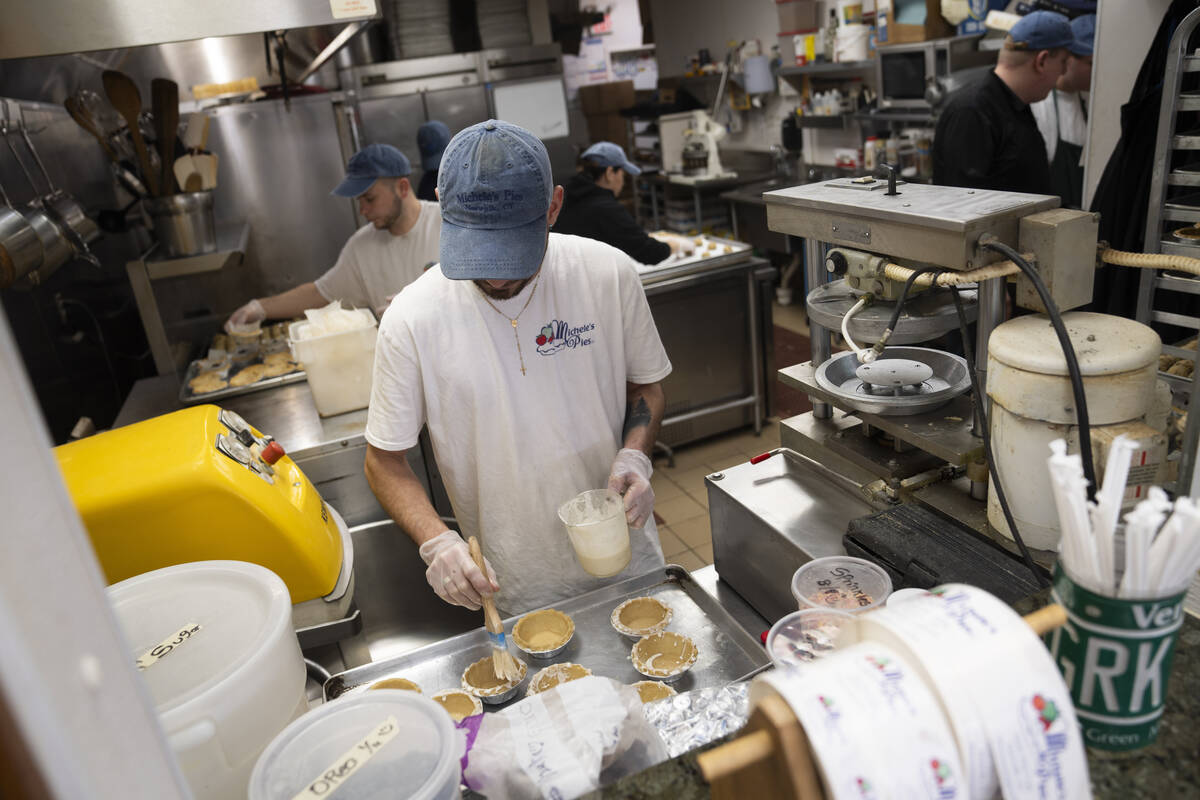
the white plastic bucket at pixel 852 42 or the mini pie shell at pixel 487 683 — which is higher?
the white plastic bucket at pixel 852 42

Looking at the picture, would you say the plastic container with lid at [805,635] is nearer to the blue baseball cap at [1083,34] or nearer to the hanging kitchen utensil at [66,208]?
the hanging kitchen utensil at [66,208]

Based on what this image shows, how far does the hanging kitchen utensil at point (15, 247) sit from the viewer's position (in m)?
2.16

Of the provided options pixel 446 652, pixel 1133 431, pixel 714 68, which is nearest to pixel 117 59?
pixel 714 68

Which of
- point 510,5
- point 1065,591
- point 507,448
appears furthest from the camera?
point 510,5

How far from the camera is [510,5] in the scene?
6074 mm

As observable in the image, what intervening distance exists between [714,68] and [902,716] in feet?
26.3

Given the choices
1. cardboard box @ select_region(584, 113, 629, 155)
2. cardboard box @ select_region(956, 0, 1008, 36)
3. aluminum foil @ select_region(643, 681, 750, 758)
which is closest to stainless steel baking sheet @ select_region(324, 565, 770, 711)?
aluminum foil @ select_region(643, 681, 750, 758)

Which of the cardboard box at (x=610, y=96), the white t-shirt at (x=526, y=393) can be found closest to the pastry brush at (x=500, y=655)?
the white t-shirt at (x=526, y=393)

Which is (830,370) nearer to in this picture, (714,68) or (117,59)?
(117,59)

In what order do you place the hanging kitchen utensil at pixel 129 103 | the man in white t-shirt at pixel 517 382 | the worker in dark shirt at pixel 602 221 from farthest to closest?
the worker in dark shirt at pixel 602 221
the hanging kitchen utensil at pixel 129 103
the man in white t-shirt at pixel 517 382

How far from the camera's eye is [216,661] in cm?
104

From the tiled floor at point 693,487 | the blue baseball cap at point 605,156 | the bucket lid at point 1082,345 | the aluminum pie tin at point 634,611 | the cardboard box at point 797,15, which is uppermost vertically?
the cardboard box at point 797,15

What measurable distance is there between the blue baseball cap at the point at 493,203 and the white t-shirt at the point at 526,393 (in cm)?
18

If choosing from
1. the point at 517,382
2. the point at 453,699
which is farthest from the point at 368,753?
the point at 517,382
